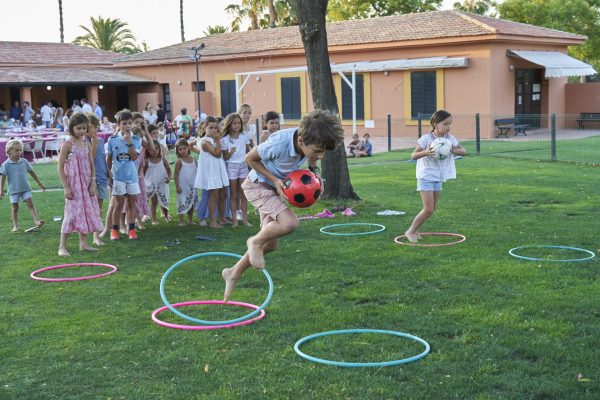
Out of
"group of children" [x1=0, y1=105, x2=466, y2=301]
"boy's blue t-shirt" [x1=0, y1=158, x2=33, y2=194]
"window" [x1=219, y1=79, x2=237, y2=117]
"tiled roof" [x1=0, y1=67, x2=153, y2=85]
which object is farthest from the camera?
"window" [x1=219, y1=79, x2=237, y2=117]

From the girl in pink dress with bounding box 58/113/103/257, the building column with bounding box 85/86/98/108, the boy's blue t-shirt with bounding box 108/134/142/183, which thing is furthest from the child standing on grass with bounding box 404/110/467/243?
the building column with bounding box 85/86/98/108

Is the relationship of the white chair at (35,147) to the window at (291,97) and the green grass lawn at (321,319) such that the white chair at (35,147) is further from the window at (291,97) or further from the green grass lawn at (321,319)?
the green grass lawn at (321,319)

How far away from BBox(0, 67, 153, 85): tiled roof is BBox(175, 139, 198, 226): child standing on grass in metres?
30.1

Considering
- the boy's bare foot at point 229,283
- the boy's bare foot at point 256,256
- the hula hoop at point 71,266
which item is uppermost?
the boy's bare foot at point 256,256

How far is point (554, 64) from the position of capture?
3328 centimetres

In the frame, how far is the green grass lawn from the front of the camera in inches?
203

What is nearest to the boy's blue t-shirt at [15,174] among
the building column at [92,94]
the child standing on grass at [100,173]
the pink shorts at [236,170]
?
the child standing on grass at [100,173]

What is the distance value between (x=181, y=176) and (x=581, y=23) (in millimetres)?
38747

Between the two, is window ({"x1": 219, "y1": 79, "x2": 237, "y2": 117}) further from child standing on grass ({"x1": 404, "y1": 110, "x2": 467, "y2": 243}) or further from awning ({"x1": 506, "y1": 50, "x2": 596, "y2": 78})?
child standing on grass ({"x1": 404, "y1": 110, "x2": 467, "y2": 243})

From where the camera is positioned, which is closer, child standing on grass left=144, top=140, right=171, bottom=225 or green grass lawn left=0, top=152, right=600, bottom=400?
green grass lawn left=0, top=152, right=600, bottom=400

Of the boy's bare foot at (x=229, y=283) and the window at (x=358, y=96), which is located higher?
the window at (x=358, y=96)

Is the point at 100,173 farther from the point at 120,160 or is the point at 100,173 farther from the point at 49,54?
the point at 49,54

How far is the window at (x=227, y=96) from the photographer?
4100cm

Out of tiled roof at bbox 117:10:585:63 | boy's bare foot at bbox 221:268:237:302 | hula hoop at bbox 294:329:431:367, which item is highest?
tiled roof at bbox 117:10:585:63
